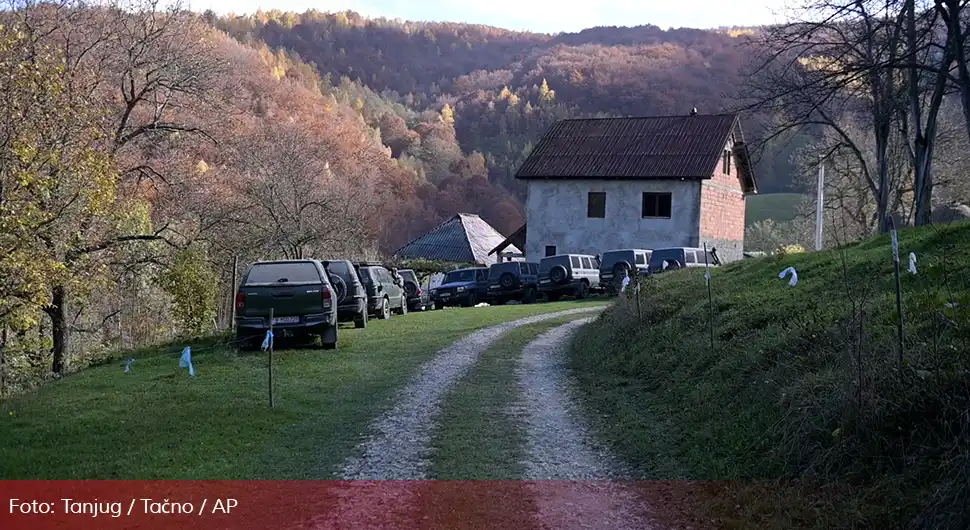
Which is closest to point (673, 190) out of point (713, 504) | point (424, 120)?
point (713, 504)

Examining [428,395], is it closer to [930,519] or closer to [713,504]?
[713,504]

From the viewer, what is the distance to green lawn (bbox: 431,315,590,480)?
7.20 meters

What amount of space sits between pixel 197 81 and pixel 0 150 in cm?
1028

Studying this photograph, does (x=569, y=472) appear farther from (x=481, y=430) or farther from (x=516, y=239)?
(x=516, y=239)

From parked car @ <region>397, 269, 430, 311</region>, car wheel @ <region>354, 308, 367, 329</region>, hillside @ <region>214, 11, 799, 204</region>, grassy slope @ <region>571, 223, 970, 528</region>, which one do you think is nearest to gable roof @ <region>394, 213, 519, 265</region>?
parked car @ <region>397, 269, 430, 311</region>

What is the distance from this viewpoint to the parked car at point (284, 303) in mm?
14578

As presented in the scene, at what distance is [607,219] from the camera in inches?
1617

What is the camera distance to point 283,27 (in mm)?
111188

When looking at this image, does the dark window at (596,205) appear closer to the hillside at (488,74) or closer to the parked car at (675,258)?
the parked car at (675,258)

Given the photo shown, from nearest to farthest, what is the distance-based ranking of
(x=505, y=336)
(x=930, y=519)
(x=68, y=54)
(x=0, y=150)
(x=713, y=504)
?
(x=930, y=519) → (x=713, y=504) → (x=0, y=150) → (x=505, y=336) → (x=68, y=54)

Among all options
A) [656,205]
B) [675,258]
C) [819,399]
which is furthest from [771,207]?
[819,399]

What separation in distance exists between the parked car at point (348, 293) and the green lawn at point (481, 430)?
20.8ft

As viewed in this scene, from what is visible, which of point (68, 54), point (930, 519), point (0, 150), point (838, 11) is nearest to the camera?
point (930, 519)

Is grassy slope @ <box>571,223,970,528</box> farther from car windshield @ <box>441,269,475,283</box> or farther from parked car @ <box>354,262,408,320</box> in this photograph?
car windshield @ <box>441,269,475,283</box>
